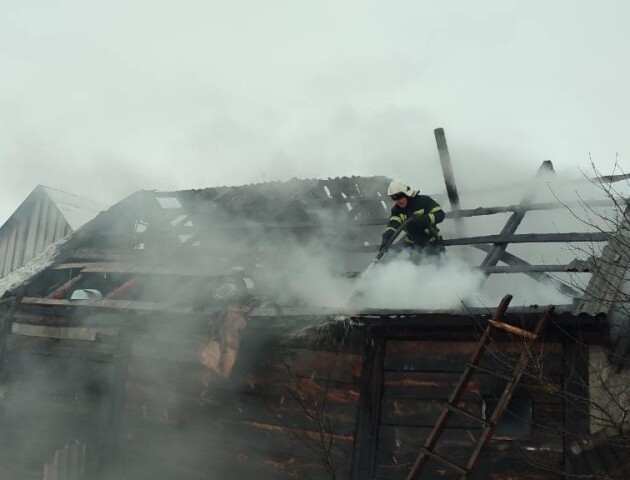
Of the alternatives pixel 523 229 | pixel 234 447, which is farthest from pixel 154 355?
pixel 523 229

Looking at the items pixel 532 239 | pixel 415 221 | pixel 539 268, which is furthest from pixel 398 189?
pixel 539 268

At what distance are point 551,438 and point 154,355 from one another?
506 centimetres

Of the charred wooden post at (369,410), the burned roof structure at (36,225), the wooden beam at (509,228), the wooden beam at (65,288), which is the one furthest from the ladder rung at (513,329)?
the burned roof structure at (36,225)

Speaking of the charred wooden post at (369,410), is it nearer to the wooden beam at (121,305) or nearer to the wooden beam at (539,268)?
the wooden beam at (539,268)

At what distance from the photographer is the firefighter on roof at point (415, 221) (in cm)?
781

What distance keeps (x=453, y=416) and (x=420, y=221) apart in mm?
2597

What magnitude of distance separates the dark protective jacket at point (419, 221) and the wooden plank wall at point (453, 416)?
1707 millimetres

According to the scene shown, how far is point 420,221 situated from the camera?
7797 millimetres

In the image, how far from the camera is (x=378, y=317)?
6.35 metres

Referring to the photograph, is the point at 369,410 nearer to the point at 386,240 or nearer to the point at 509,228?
the point at 386,240

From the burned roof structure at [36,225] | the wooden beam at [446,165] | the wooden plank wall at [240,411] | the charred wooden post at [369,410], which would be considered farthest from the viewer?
the burned roof structure at [36,225]

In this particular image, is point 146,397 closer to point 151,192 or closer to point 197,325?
point 197,325

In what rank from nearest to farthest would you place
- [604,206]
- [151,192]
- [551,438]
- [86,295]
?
1. [551,438]
2. [604,206]
3. [86,295]
4. [151,192]

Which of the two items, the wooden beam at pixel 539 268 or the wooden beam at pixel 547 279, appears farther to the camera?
the wooden beam at pixel 547 279
